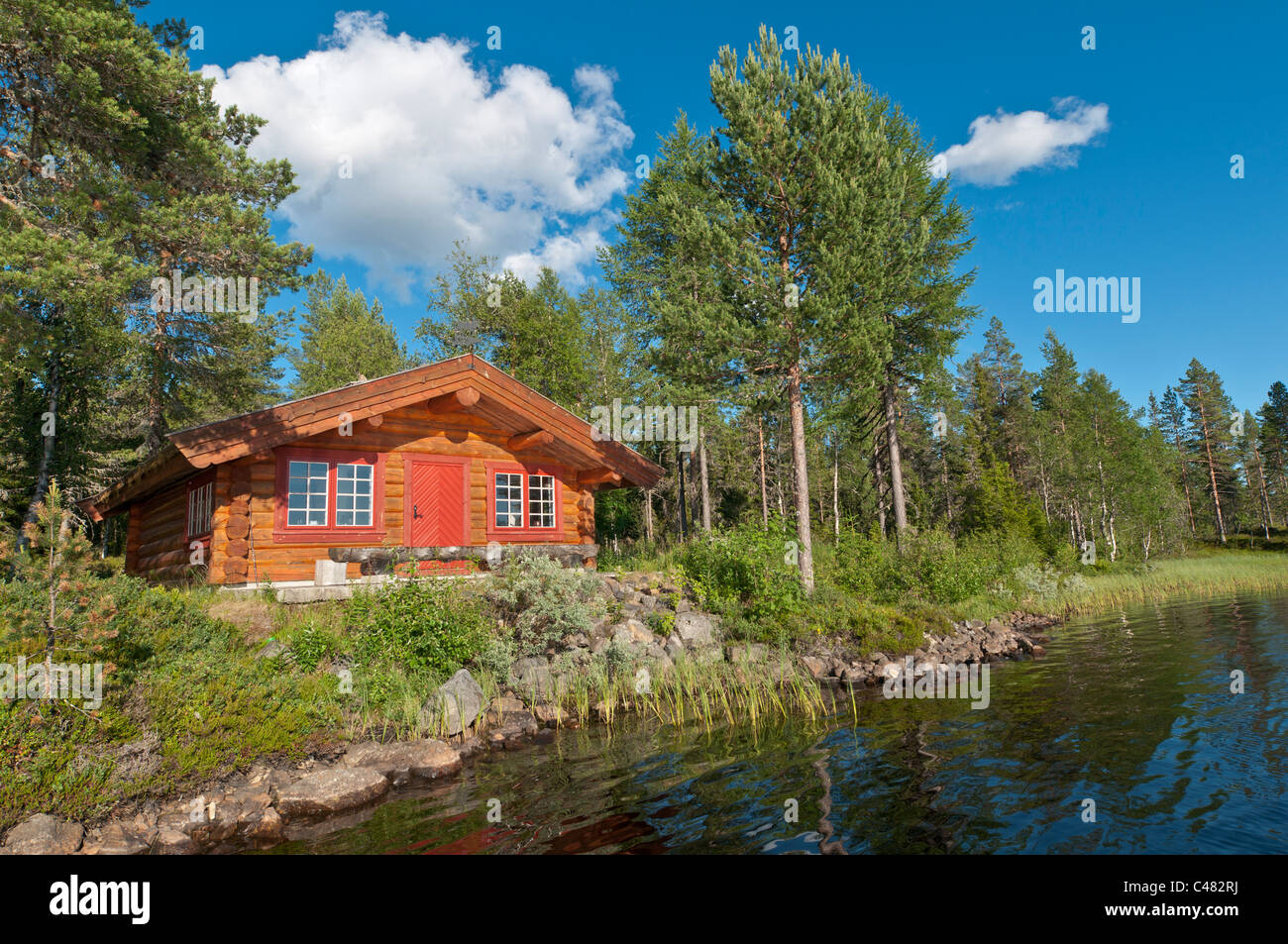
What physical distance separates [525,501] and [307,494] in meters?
5.38

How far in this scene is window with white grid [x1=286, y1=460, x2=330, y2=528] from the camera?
46.3 feet

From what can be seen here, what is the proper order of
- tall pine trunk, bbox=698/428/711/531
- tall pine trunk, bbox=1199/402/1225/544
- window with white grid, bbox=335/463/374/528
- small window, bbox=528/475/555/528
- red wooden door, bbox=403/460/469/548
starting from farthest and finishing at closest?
tall pine trunk, bbox=1199/402/1225/544, tall pine trunk, bbox=698/428/711/531, small window, bbox=528/475/555/528, red wooden door, bbox=403/460/469/548, window with white grid, bbox=335/463/374/528

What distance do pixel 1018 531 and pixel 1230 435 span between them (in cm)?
4394

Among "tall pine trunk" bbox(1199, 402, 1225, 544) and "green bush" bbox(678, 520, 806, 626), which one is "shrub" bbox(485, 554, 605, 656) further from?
"tall pine trunk" bbox(1199, 402, 1225, 544)

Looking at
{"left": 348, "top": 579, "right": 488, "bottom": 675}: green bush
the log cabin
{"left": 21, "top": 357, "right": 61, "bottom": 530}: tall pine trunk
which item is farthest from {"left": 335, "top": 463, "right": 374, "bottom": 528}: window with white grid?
{"left": 21, "top": 357, "right": 61, "bottom": 530}: tall pine trunk

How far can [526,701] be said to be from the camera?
10.9 metres

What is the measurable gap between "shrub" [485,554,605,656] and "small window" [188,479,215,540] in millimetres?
6574

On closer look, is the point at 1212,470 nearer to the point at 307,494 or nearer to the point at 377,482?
the point at 377,482

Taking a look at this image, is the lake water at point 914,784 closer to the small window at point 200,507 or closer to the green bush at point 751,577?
the green bush at point 751,577

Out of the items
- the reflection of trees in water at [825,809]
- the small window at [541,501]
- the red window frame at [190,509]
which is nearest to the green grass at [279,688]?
the reflection of trees in water at [825,809]

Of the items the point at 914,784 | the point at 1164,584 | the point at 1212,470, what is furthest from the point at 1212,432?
the point at 914,784

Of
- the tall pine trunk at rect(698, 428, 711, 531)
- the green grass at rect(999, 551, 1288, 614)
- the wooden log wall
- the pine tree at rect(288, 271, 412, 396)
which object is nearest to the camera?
the wooden log wall
